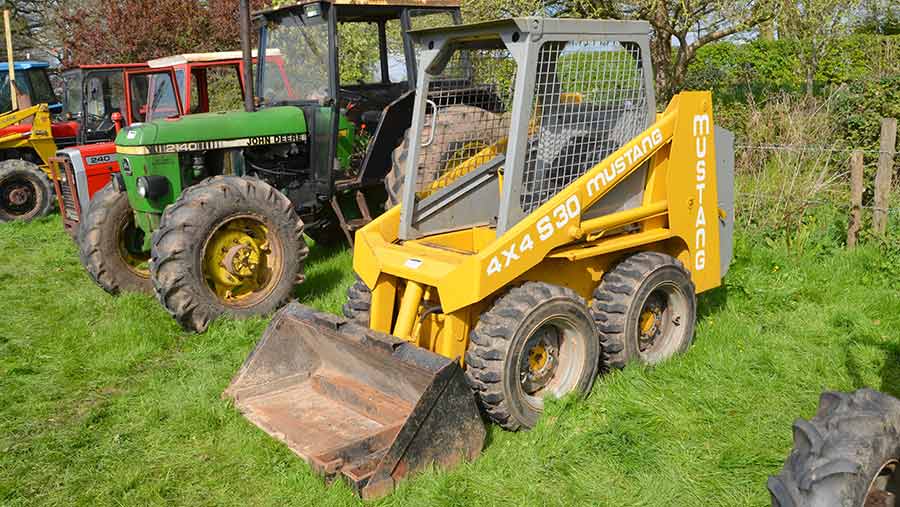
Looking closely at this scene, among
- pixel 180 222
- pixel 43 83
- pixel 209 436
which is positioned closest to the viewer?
pixel 209 436

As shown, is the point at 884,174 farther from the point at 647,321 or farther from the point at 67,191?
the point at 67,191

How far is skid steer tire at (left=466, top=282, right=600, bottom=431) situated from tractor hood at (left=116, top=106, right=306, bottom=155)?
367 cm

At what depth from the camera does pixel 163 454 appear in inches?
163

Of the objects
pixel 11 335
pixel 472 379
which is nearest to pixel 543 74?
pixel 472 379

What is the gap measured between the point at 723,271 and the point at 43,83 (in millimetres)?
12940

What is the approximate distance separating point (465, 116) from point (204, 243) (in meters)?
2.26

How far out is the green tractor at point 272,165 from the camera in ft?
19.8

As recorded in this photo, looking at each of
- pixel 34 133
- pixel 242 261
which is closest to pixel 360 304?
pixel 242 261

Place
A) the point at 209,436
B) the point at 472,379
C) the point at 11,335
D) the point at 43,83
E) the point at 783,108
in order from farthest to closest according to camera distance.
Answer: the point at 43,83 < the point at 783,108 < the point at 11,335 < the point at 209,436 < the point at 472,379

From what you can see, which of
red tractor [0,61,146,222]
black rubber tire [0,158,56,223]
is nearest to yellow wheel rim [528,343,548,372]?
red tractor [0,61,146,222]

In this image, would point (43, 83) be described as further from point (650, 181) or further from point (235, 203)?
point (650, 181)

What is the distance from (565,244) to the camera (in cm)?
437

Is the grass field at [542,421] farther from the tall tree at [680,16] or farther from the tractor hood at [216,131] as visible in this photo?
the tall tree at [680,16]

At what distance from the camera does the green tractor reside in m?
6.05
